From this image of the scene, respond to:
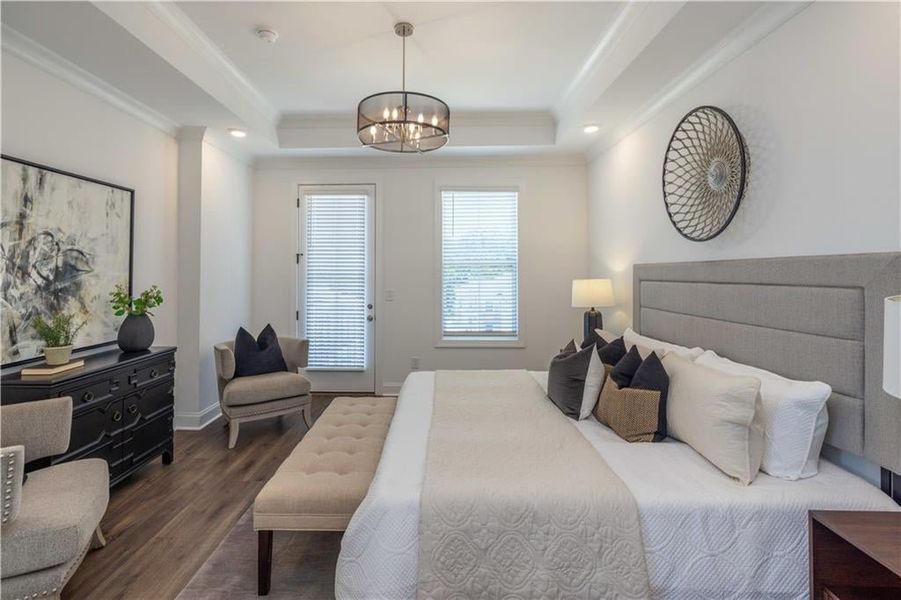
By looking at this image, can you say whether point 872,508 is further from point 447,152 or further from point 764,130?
point 447,152

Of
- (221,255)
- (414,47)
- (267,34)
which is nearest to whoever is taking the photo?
(267,34)

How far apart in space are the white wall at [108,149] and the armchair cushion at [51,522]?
1807 mm

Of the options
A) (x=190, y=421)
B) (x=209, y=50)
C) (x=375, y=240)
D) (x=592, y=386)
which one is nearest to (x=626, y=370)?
(x=592, y=386)

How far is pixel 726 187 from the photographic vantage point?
238 centimetres

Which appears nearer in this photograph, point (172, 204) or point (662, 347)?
point (662, 347)

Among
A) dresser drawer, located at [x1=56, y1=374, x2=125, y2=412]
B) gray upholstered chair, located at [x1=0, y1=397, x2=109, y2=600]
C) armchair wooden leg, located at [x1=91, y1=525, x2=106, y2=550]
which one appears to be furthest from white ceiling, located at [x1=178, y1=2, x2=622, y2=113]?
armchair wooden leg, located at [x1=91, y1=525, x2=106, y2=550]

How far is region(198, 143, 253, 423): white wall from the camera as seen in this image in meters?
3.97

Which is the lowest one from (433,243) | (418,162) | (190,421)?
(190,421)

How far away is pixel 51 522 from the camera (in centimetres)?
161

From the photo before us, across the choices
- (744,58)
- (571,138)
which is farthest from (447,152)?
(744,58)

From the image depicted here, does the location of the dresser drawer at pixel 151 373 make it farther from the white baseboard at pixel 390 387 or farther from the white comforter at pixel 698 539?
the white baseboard at pixel 390 387

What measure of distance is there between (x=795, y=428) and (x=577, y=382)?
3.22ft

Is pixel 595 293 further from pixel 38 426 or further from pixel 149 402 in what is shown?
pixel 38 426

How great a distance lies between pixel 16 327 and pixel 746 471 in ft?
11.8
